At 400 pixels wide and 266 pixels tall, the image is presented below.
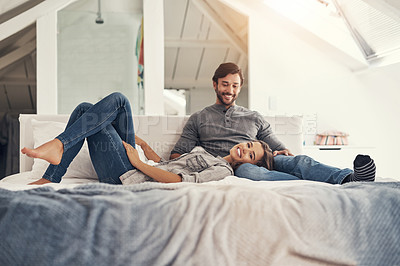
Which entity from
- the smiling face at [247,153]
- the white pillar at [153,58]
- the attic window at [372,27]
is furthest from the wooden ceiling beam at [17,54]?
the attic window at [372,27]

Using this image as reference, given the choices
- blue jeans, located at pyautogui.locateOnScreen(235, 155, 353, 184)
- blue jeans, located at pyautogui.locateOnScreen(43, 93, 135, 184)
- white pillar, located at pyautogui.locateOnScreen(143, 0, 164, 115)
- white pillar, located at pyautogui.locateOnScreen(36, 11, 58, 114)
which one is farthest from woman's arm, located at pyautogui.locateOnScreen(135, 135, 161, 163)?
white pillar, located at pyautogui.locateOnScreen(36, 11, 58, 114)

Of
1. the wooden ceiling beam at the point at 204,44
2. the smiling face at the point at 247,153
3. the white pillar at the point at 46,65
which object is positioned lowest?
the smiling face at the point at 247,153

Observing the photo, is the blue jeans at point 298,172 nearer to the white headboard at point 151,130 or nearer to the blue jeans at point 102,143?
the blue jeans at point 102,143

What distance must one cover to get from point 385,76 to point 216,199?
333 cm

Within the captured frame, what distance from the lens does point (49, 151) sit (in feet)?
4.72

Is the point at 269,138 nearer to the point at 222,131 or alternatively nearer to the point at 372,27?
the point at 222,131

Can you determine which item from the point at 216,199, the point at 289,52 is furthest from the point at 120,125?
the point at 289,52

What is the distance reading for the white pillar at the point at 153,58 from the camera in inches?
135

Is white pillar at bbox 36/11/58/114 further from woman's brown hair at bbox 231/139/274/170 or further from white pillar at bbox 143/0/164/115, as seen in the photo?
woman's brown hair at bbox 231/139/274/170

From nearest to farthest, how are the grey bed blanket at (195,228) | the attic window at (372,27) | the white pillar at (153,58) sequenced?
the grey bed blanket at (195,228), the attic window at (372,27), the white pillar at (153,58)

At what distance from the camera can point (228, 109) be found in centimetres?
229

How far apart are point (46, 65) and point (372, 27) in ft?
9.42

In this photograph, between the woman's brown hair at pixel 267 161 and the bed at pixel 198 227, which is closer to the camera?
the bed at pixel 198 227

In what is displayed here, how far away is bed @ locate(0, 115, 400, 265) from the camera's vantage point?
0.81m
